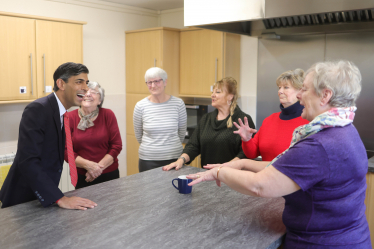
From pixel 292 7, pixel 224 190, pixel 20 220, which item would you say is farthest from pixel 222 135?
pixel 20 220

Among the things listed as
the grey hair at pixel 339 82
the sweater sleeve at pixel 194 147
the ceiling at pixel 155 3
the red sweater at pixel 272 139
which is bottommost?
the sweater sleeve at pixel 194 147

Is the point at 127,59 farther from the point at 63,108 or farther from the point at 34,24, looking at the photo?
the point at 63,108

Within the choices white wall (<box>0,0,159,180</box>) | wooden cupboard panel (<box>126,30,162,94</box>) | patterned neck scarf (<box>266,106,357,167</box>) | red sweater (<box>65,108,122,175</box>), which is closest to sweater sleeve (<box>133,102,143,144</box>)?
red sweater (<box>65,108,122,175</box>)

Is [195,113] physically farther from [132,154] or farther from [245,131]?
[245,131]

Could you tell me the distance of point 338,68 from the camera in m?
1.13

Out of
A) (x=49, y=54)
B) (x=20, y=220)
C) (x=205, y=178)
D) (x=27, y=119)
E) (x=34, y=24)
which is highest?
(x=34, y=24)

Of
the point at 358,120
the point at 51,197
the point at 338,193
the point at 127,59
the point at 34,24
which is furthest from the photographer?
the point at 127,59

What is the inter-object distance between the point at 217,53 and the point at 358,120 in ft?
5.13

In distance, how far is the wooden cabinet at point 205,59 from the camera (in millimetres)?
3619

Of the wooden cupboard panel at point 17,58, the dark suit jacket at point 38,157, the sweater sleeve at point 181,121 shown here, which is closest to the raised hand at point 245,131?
the sweater sleeve at point 181,121

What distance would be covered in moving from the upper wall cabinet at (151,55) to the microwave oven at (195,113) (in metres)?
0.38

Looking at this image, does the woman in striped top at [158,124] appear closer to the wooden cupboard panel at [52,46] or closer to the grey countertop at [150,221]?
the grey countertop at [150,221]

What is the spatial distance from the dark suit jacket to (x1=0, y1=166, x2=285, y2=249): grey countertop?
3.8 inches

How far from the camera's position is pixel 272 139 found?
2.01 m
